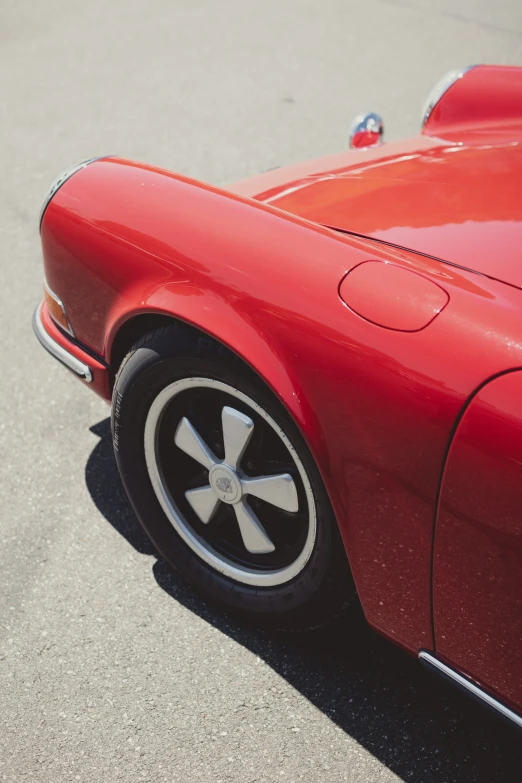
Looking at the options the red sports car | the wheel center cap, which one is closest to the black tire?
the red sports car

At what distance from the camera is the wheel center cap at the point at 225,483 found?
2.07 m

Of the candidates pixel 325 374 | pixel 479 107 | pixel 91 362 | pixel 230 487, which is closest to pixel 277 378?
pixel 325 374

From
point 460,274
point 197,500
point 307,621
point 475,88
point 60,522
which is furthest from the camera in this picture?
point 475,88

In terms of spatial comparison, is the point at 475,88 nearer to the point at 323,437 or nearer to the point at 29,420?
the point at 323,437

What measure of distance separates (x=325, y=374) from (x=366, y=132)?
1.81 m

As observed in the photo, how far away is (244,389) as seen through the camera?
1849 millimetres

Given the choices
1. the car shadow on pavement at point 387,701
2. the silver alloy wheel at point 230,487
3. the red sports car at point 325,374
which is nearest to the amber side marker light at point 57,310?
the red sports car at point 325,374

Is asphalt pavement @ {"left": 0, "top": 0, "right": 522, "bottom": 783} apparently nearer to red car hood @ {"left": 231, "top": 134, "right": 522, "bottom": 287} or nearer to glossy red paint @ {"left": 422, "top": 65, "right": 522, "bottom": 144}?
red car hood @ {"left": 231, "top": 134, "right": 522, "bottom": 287}

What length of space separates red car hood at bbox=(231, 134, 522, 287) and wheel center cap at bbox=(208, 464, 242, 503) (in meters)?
0.69

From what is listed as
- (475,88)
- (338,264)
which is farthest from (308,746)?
(475,88)

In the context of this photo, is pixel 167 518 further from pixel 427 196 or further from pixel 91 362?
pixel 427 196

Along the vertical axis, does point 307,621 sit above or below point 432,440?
below

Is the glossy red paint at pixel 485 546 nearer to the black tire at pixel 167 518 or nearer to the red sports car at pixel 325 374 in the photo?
the red sports car at pixel 325 374

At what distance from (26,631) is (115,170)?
1.32m
